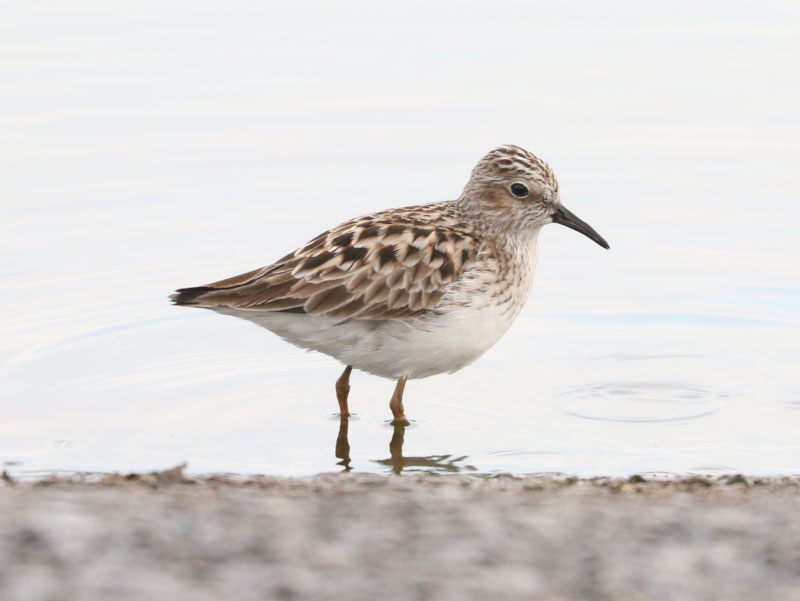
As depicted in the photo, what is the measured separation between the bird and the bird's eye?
1.54 ft

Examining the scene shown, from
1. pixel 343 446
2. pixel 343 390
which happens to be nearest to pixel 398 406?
pixel 343 390

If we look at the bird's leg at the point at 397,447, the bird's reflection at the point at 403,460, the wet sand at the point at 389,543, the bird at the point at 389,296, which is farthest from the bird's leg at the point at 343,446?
the wet sand at the point at 389,543

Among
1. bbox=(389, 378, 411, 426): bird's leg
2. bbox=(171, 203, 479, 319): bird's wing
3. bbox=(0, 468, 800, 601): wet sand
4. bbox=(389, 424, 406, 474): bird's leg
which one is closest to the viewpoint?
bbox=(0, 468, 800, 601): wet sand

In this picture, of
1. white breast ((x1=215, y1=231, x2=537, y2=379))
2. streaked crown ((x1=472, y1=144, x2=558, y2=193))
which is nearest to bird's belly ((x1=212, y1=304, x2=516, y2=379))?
white breast ((x1=215, y1=231, x2=537, y2=379))

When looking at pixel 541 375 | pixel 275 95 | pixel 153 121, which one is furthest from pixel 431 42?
pixel 541 375

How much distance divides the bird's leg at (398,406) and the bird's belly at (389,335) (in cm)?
22

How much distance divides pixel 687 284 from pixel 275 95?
6333 mm

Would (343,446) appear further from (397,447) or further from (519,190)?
(519,190)

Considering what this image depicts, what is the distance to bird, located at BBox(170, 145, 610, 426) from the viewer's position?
9.72 m

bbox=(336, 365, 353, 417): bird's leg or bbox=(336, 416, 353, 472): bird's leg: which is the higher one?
bbox=(336, 365, 353, 417): bird's leg

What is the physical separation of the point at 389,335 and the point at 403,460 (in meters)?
0.90

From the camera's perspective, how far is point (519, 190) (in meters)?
10.7

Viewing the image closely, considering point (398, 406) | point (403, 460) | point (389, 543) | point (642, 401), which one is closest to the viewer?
point (389, 543)

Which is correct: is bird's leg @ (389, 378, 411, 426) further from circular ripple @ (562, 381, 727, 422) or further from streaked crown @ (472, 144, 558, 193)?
streaked crown @ (472, 144, 558, 193)
